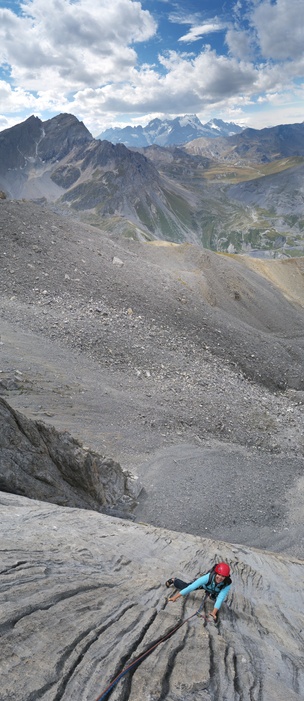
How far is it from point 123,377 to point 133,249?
3423cm

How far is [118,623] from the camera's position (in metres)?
8.89

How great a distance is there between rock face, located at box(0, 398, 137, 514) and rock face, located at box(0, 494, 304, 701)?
1741mm

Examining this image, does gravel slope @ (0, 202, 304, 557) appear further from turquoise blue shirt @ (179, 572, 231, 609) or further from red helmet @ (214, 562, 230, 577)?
red helmet @ (214, 562, 230, 577)

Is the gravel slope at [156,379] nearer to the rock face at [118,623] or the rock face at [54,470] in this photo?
the rock face at [54,470]

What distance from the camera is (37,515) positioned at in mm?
12711

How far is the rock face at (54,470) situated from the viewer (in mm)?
15398

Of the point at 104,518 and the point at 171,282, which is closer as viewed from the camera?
the point at 104,518

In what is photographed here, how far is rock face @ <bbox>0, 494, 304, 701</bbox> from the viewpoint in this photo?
723 centimetres

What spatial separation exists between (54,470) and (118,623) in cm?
935

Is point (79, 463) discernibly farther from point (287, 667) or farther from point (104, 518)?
point (287, 667)

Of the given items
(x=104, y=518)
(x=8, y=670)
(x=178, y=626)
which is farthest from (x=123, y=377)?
(x=8, y=670)

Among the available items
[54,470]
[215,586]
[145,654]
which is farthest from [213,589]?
[54,470]

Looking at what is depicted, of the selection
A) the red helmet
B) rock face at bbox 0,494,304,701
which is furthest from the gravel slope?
the red helmet

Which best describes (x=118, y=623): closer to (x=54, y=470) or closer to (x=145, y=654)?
(x=145, y=654)
